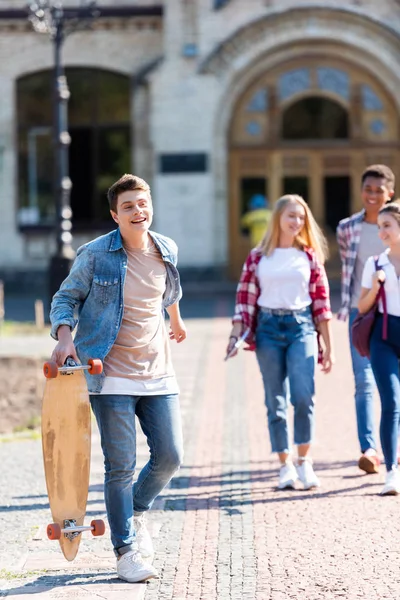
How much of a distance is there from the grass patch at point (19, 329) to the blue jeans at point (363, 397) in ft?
32.9

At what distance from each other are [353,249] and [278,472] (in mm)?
1536

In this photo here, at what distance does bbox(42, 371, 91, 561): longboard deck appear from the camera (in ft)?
18.7

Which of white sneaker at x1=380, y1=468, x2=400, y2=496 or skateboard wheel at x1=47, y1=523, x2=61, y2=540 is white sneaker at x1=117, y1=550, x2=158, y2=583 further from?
white sneaker at x1=380, y1=468, x2=400, y2=496

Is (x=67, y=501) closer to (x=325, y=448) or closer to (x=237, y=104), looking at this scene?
(x=325, y=448)

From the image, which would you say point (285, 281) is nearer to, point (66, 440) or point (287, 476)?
point (287, 476)

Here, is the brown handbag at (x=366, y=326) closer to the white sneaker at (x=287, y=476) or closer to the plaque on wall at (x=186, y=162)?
the white sneaker at (x=287, y=476)

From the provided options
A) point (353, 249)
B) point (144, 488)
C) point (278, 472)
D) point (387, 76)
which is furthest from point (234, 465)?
point (387, 76)

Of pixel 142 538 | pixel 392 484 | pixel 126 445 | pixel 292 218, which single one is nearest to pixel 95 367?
pixel 126 445

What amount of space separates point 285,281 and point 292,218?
1.27 feet

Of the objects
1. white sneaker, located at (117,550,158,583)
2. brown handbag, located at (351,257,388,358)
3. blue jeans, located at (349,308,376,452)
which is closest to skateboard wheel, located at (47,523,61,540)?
white sneaker, located at (117,550,158,583)

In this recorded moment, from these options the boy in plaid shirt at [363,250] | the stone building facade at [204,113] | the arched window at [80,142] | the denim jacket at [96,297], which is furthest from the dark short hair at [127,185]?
the arched window at [80,142]

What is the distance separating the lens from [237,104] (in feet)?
90.0

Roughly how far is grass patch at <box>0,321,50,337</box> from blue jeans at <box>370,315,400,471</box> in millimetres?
10925

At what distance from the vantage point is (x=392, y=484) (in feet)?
25.0
